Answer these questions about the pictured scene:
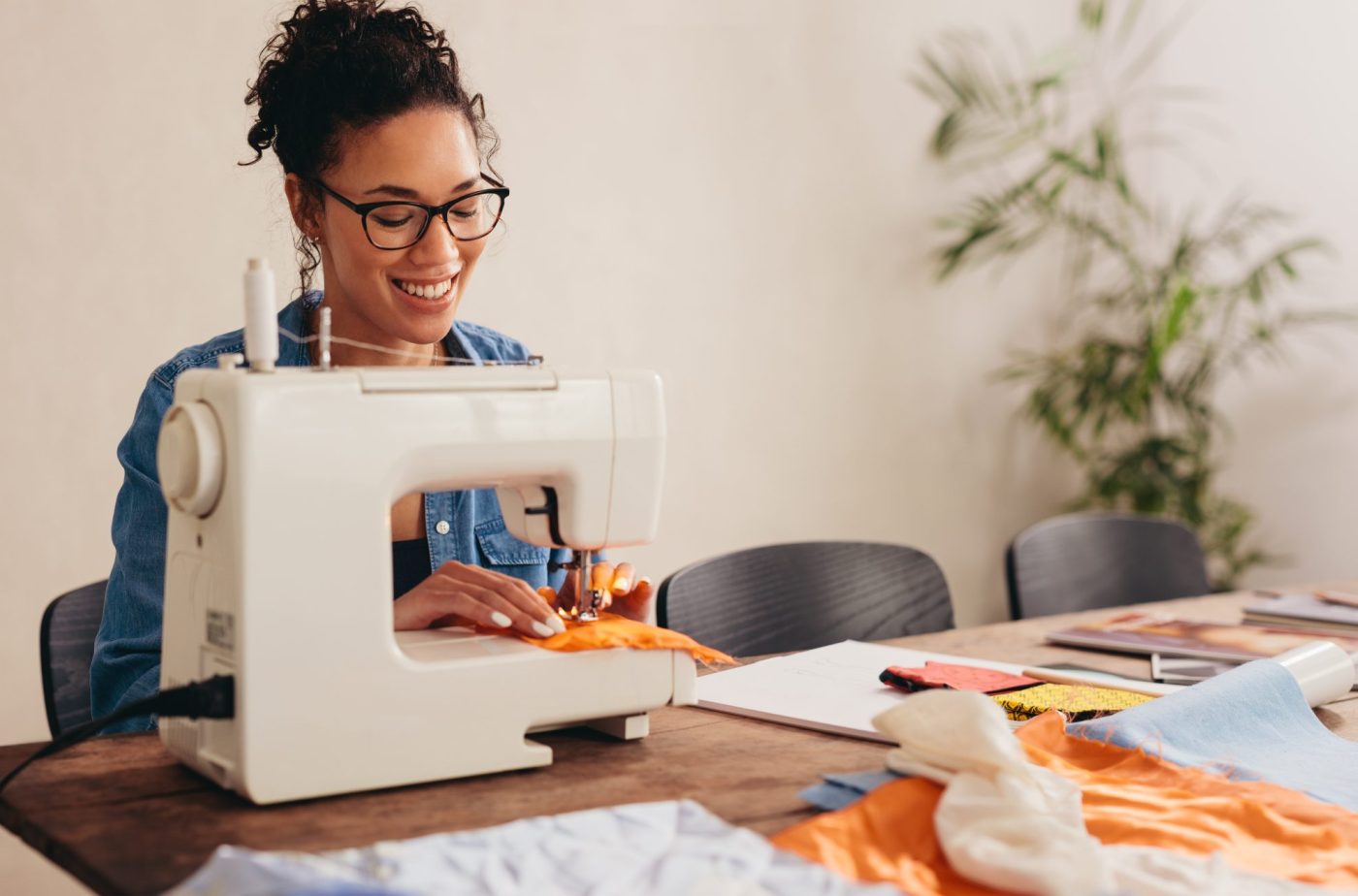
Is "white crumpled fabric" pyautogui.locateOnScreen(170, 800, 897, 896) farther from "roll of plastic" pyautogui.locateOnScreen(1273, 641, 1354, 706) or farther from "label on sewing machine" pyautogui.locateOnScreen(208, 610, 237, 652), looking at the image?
"roll of plastic" pyautogui.locateOnScreen(1273, 641, 1354, 706)

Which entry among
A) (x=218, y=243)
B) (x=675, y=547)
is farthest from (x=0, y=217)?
(x=675, y=547)

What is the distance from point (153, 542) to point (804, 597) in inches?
38.0

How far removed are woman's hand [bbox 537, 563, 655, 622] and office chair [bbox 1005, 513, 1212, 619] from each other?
1074mm

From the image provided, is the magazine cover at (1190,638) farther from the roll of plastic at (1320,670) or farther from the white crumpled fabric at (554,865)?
the white crumpled fabric at (554,865)

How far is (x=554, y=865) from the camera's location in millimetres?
925

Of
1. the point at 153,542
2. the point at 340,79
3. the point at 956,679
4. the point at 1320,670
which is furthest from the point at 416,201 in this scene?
the point at 1320,670

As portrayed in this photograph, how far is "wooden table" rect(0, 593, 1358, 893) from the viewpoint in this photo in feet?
3.21

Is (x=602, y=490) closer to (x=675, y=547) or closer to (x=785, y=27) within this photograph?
(x=675, y=547)

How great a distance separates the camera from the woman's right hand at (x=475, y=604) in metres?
1.23

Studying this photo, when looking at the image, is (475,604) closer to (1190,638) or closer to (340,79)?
(340,79)

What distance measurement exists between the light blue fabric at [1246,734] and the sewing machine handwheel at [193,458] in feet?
2.54

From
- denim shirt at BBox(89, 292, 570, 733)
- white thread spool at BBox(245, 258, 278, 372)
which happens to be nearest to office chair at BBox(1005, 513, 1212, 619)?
denim shirt at BBox(89, 292, 570, 733)

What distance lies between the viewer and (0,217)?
2.54 metres

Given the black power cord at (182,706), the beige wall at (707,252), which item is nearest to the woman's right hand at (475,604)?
the black power cord at (182,706)
